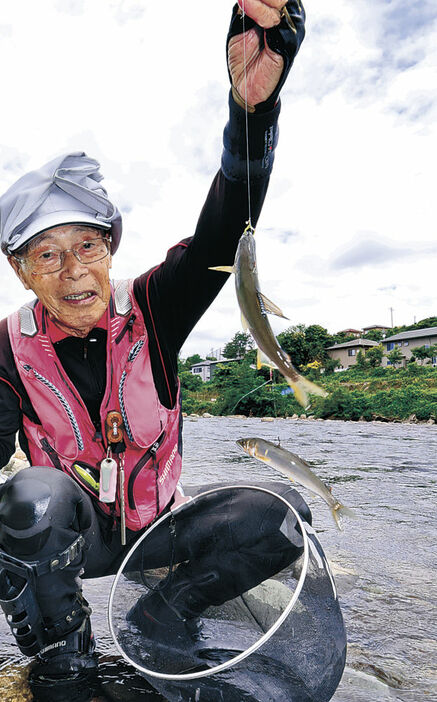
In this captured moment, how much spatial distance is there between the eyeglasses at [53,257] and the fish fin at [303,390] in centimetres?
118

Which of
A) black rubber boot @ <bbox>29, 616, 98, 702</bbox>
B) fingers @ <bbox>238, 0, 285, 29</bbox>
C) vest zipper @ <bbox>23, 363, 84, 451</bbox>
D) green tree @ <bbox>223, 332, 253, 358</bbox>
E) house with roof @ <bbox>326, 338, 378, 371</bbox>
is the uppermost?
house with roof @ <bbox>326, 338, 378, 371</bbox>

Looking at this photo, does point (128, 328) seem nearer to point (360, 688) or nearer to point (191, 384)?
point (360, 688)

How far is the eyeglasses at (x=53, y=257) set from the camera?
237 centimetres

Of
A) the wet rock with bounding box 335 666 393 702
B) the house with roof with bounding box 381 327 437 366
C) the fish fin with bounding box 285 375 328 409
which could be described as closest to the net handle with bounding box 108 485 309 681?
the wet rock with bounding box 335 666 393 702

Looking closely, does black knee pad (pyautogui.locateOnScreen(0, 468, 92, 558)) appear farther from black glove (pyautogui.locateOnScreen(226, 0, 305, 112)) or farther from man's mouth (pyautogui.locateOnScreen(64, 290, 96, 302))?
black glove (pyautogui.locateOnScreen(226, 0, 305, 112))

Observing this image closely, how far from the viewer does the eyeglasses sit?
7.77 feet

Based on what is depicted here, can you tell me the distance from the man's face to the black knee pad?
2.39ft

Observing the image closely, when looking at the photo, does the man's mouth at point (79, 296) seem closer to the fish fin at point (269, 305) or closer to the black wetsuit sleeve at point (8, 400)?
the black wetsuit sleeve at point (8, 400)

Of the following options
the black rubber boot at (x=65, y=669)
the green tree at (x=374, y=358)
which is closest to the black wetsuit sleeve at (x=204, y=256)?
the black rubber boot at (x=65, y=669)

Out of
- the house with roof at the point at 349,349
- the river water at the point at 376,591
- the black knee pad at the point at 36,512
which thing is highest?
the house with roof at the point at 349,349

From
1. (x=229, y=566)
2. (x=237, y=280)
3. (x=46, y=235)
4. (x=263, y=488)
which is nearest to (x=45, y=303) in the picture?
(x=46, y=235)

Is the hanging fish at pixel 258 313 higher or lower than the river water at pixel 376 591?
higher

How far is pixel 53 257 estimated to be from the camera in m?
2.38

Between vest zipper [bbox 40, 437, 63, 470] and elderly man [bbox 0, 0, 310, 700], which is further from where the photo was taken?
vest zipper [bbox 40, 437, 63, 470]
